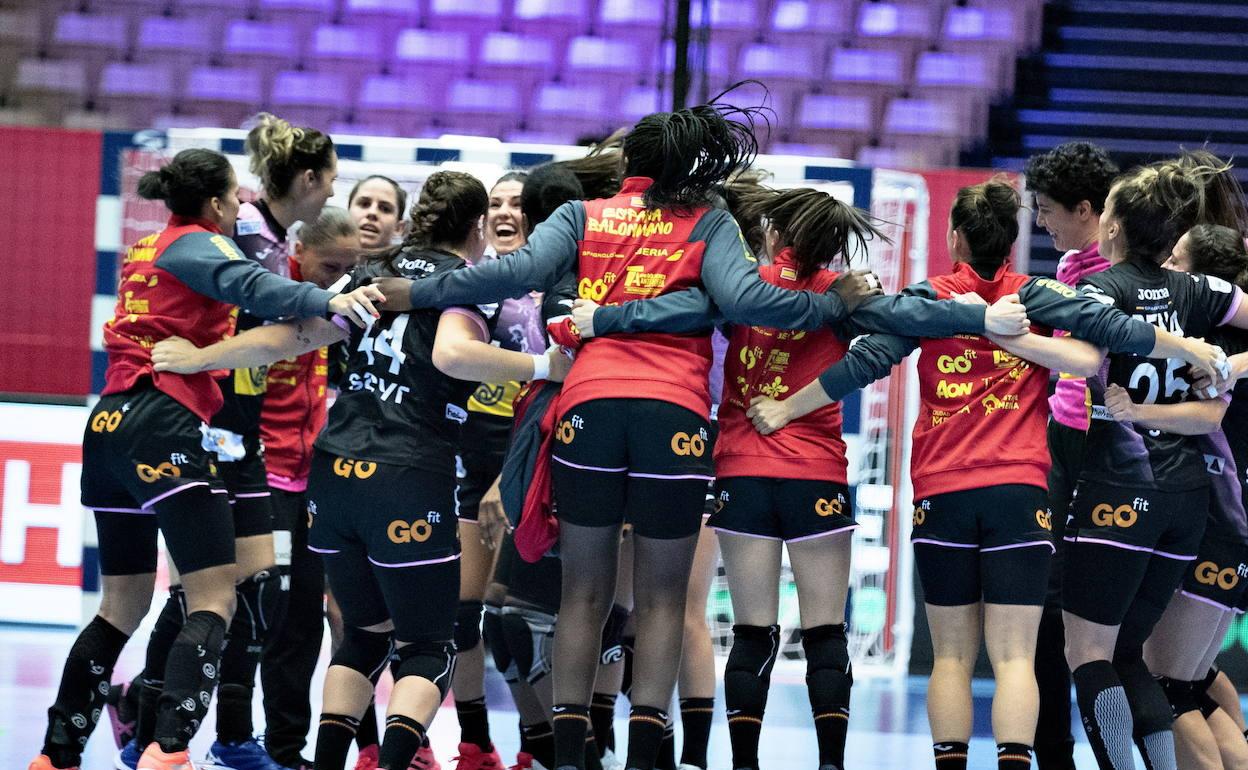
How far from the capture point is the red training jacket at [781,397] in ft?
13.1

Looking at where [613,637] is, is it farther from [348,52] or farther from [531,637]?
[348,52]

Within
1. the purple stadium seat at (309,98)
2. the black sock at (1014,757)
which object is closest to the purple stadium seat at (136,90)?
the purple stadium seat at (309,98)

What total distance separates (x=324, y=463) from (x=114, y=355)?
85cm

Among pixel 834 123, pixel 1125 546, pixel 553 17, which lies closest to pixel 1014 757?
pixel 1125 546

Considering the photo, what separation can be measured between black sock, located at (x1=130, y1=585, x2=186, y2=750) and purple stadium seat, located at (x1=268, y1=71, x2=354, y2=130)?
756cm

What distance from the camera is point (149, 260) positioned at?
4227mm

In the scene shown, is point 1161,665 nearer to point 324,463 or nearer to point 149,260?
point 324,463

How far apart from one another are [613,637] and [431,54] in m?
8.31

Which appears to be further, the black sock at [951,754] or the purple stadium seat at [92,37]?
the purple stadium seat at [92,37]

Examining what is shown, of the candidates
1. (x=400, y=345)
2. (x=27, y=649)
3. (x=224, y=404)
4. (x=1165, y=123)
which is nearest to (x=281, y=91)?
(x=27, y=649)

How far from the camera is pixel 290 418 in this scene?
504cm

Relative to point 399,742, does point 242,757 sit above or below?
below

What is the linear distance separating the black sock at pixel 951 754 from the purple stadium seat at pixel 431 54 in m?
9.00

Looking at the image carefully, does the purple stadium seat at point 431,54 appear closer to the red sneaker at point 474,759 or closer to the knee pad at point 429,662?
the red sneaker at point 474,759
